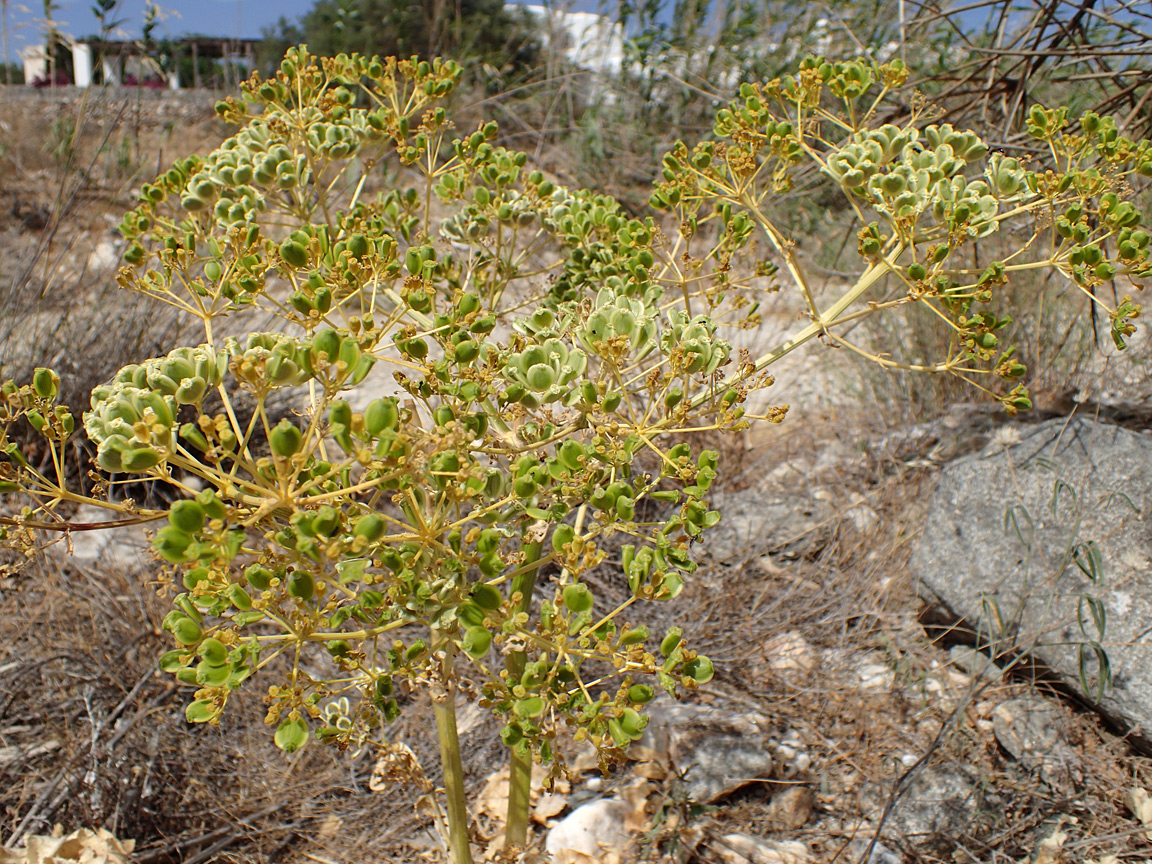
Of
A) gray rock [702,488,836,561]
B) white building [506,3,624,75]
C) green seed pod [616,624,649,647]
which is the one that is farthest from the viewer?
white building [506,3,624,75]

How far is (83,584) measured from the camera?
2619 millimetres

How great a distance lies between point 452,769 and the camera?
137 cm

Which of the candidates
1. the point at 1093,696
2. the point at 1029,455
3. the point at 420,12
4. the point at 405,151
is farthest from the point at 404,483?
the point at 420,12

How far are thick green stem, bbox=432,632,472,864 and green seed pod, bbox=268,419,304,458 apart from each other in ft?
1.85

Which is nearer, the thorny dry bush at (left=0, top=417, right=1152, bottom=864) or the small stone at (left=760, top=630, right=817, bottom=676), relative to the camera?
the thorny dry bush at (left=0, top=417, right=1152, bottom=864)

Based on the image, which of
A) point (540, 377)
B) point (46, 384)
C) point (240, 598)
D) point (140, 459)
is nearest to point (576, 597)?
point (540, 377)

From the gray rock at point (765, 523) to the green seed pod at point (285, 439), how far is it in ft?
7.04

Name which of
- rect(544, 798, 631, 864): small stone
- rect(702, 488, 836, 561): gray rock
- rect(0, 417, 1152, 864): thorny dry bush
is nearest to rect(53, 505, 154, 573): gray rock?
rect(0, 417, 1152, 864): thorny dry bush

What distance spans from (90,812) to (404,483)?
1543mm

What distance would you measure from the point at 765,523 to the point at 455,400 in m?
2.21

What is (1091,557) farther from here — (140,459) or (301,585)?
(140,459)

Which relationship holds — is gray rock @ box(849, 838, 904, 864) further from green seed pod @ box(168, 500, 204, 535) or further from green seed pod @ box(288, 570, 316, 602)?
green seed pod @ box(168, 500, 204, 535)

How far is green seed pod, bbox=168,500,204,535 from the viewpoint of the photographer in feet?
2.50

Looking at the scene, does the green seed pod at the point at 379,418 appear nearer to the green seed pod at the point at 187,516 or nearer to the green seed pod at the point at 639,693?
the green seed pod at the point at 187,516
